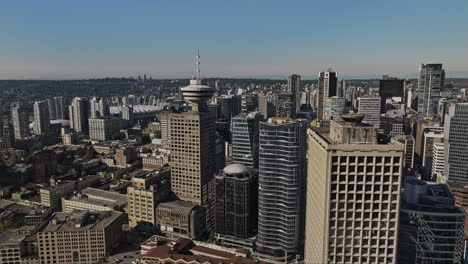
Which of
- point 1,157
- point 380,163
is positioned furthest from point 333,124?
point 1,157

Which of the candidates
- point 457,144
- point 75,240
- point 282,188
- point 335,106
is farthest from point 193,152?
point 335,106

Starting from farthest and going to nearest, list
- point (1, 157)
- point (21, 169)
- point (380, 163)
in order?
point (1, 157) → point (21, 169) → point (380, 163)

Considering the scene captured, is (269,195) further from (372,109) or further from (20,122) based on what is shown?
(20,122)

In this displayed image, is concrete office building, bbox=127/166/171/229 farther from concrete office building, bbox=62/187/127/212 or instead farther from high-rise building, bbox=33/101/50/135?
high-rise building, bbox=33/101/50/135

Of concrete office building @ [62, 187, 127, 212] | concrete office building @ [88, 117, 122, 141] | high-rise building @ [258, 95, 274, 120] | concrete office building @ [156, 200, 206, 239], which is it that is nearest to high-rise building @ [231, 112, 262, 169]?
concrete office building @ [156, 200, 206, 239]

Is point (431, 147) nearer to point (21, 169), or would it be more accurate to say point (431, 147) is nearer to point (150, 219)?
point (150, 219)
